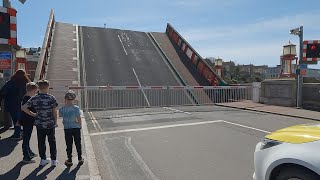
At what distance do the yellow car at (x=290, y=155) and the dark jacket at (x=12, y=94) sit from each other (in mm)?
6615

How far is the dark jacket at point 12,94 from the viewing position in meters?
9.38

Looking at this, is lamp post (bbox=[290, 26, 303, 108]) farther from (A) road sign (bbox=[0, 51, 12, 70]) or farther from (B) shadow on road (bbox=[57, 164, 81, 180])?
(B) shadow on road (bbox=[57, 164, 81, 180])

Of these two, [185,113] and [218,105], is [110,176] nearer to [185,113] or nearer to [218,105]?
[185,113]

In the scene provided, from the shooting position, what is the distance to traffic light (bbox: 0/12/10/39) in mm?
10086

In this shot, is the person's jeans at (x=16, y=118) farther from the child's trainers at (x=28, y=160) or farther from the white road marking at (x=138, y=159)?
the white road marking at (x=138, y=159)

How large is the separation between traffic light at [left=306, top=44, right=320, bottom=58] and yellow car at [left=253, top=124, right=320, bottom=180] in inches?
553

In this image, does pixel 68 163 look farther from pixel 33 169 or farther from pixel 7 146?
pixel 7 146

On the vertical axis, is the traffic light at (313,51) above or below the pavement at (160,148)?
above

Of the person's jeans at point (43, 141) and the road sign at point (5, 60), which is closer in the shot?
the person's jeans at point (43, 141)

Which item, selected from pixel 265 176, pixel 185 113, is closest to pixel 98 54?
pixel 185 113

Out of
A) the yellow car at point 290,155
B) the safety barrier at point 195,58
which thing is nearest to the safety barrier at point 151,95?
the safety barrier at point 195,58

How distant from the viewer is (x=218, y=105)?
19797mm

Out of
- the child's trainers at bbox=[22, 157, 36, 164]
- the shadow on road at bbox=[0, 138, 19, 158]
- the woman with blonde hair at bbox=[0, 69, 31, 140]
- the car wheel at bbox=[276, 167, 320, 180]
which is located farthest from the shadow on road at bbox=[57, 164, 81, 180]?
the car wheel at bbox=[276, 167, 320, 180]

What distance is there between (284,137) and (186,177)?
2321 mm
